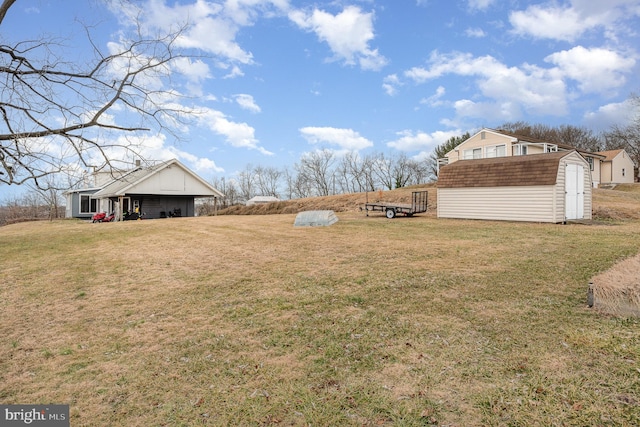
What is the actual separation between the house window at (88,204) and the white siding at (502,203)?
31.9m

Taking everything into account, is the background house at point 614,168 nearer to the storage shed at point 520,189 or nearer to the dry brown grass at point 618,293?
the storage shed at point 520,189

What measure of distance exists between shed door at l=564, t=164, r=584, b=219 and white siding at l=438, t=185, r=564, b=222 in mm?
852

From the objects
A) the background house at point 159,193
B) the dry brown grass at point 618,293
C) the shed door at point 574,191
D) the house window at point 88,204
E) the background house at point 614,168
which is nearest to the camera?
the dry brown grass at point 618,293

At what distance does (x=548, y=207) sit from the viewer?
1584cm

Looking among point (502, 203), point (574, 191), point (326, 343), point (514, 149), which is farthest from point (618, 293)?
point (514, 149)

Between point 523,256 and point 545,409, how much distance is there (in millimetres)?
6467

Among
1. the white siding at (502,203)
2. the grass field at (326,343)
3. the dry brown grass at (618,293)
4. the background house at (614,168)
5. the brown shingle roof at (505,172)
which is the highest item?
the background house at (614,168)

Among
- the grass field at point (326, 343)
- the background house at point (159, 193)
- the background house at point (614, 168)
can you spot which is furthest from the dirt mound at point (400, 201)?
the grass field at point (326, 343)

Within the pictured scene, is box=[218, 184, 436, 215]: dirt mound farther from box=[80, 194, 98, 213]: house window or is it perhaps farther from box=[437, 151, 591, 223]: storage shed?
box=[80, 194, 98, 213]: house window

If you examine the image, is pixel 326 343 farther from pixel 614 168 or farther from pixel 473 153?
pixel 614 168

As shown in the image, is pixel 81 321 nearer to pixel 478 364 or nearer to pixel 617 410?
pixel 478 364

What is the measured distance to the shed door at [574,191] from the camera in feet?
53.8

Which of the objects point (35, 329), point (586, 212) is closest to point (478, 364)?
point (35, 329)

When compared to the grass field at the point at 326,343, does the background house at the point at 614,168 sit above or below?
above
